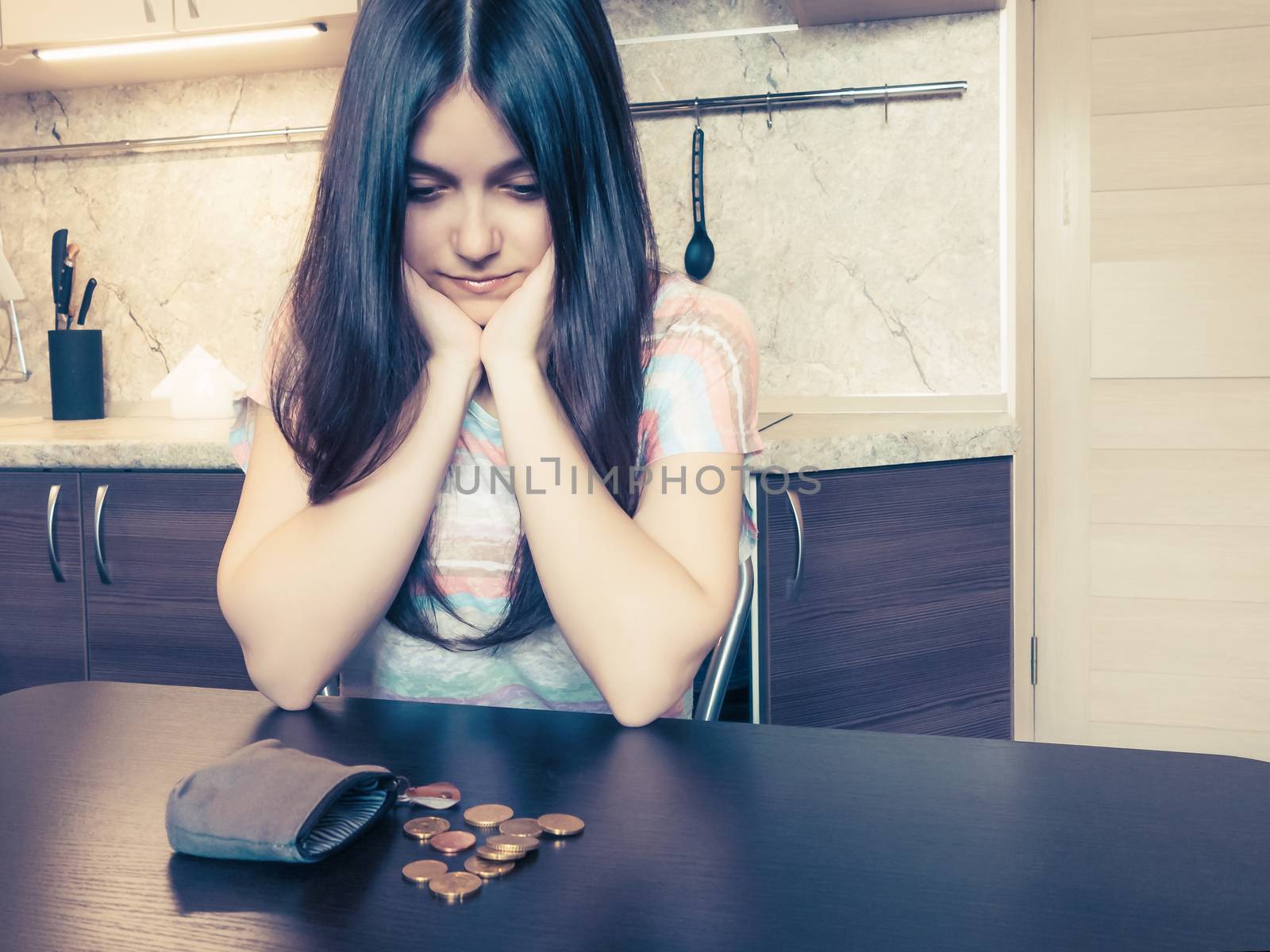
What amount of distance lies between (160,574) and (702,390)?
3.63ft

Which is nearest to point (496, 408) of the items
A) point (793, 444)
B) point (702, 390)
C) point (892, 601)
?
point (702, 390)

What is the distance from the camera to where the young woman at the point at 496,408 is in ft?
2.86

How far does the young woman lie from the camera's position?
0.87 metres

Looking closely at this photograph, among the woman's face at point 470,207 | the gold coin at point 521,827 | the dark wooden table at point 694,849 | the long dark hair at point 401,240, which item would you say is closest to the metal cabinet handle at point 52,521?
the long dark hair at point 401,240

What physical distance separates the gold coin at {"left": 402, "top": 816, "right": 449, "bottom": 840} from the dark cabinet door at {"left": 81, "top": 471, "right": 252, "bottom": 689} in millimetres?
1264

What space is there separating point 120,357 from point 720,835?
7.39ft

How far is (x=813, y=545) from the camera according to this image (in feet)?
5.23

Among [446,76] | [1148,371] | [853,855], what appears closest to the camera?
[853,855]

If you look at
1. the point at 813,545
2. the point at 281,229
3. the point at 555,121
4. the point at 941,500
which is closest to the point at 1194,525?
the point at 941,500

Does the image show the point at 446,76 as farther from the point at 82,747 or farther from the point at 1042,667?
the point at 1042,667

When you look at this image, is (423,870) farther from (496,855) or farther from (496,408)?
(496,408)

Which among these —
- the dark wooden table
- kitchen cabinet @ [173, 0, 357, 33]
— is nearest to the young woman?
the dark wooden table

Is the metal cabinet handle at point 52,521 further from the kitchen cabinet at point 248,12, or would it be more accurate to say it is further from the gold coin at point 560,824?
the gold coin at point 560,824

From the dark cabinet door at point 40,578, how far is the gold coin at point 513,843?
1.50 m
